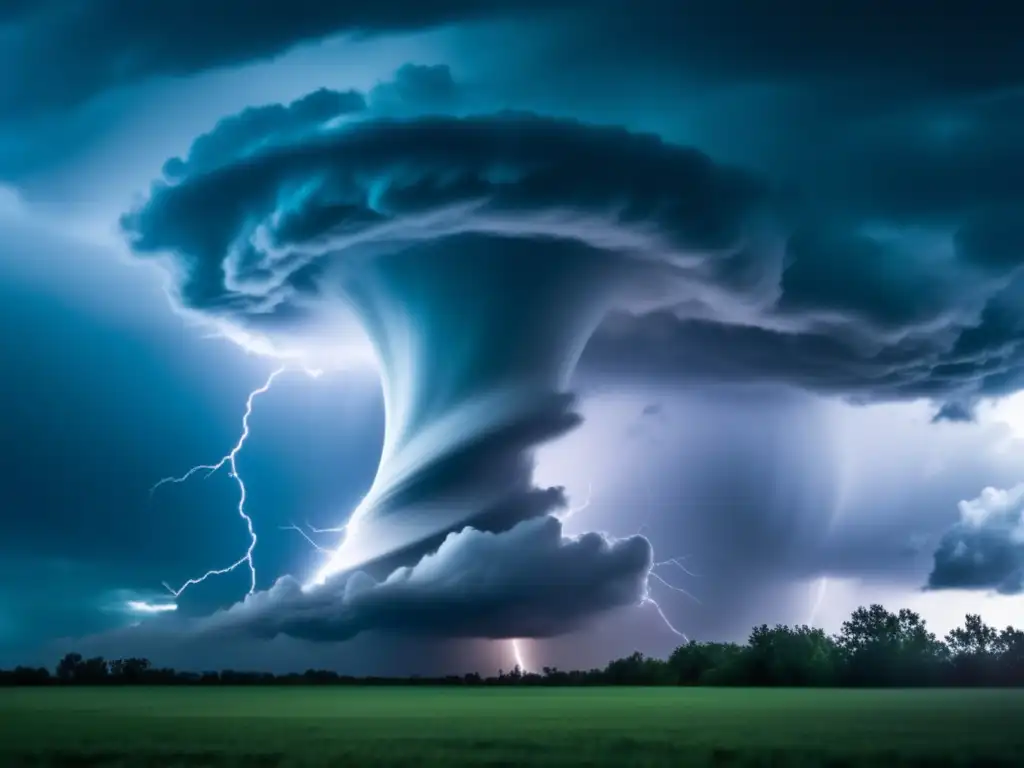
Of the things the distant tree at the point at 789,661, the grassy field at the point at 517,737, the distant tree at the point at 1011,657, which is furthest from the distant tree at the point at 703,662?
the grassy field at the point at 517,737

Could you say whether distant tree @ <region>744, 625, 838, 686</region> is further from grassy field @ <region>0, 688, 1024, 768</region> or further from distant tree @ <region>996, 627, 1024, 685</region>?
grassy field @ <region>0, 688, 1024, 768</region>

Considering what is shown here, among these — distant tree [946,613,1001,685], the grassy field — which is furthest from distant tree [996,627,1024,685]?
the grassy field

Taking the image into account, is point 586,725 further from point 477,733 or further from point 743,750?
point 743,750

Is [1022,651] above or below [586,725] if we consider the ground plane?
above

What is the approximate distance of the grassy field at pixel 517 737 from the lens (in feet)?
108

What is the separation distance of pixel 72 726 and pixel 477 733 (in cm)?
1724

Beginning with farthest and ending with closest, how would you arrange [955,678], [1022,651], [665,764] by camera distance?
[1022,651], [955,678], [665,764]

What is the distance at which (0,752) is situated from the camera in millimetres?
35031

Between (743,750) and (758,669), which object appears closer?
(743,750)

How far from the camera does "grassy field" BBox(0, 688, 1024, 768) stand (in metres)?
→ 32.9

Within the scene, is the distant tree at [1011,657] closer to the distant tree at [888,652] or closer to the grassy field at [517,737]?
the distant tree at [888,652]

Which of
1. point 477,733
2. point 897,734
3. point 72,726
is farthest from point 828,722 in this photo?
point 72,726

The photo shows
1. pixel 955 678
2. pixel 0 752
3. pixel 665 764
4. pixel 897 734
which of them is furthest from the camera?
pixel 955 678

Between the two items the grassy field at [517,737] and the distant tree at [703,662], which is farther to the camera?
the distant tree at [703,662]
